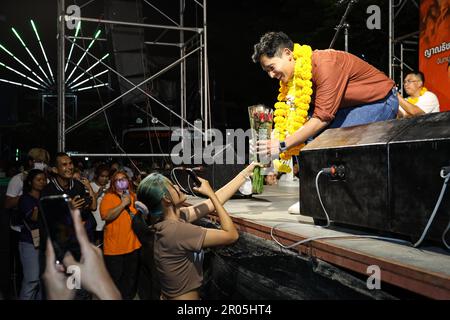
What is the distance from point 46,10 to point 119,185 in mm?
11412

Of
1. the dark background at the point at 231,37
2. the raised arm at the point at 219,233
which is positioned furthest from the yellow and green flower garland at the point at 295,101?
the dark background at the point at 231,37

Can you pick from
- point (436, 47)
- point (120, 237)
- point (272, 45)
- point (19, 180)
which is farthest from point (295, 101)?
point (436, 47)

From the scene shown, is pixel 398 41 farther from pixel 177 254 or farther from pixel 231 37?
pixel 231 37

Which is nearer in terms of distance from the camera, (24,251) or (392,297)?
(392,297)

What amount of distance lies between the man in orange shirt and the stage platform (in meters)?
0.48

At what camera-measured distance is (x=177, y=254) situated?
2.26 metres

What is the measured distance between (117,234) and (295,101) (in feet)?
8.61

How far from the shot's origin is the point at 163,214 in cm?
232

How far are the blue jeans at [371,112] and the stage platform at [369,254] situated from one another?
772mm

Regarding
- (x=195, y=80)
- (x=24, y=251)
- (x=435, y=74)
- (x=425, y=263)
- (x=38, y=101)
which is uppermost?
(x=38, y=101)

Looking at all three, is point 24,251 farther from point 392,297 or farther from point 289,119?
point 392,297

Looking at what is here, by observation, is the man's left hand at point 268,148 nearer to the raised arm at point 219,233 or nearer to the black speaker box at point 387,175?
the black speaker box at point 387,175

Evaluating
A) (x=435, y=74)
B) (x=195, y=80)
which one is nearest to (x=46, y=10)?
(x=195, y=80)

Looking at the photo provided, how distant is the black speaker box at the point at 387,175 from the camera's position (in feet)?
4.99
